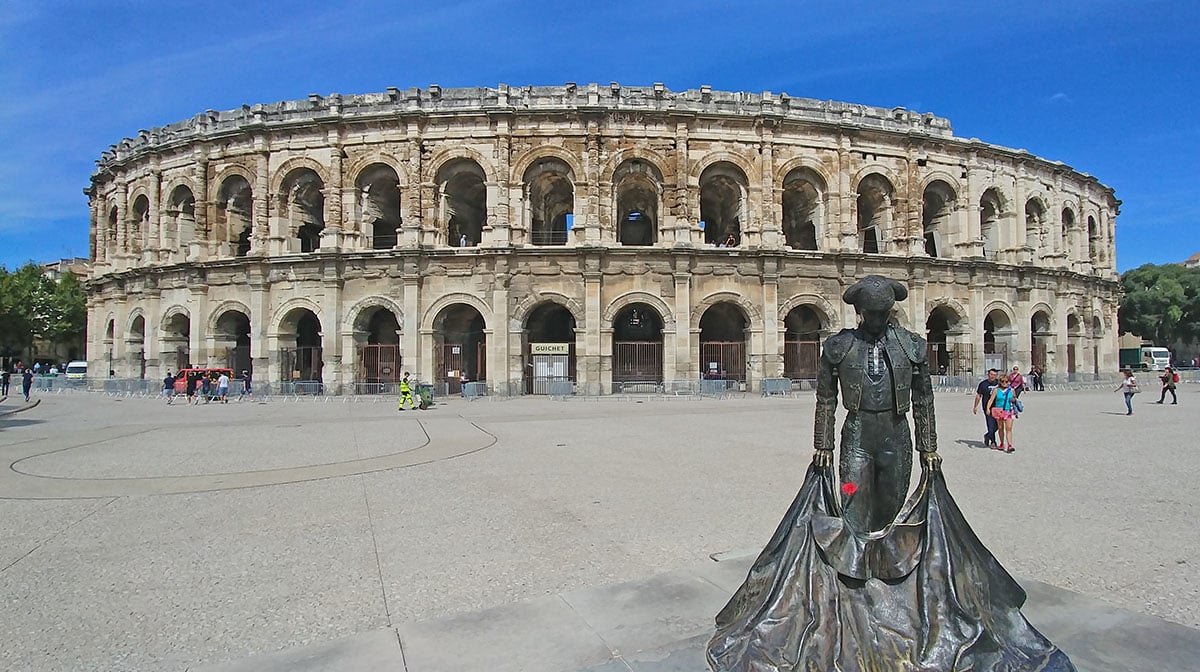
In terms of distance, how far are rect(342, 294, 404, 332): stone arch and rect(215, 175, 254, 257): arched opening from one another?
593 centimetres

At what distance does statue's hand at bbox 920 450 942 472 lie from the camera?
2986 millimetres

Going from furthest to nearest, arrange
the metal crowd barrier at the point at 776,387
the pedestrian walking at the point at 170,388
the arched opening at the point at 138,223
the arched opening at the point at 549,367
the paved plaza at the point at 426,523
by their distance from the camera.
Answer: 1. the arched opening at the point at 138,223
2. the arched opening at the point at 549,367
3. the metal crowd barrier at the point at 776,387
4. the pedestrian walking at the point at 170,388
5. the paved plaza at the point at 426,523

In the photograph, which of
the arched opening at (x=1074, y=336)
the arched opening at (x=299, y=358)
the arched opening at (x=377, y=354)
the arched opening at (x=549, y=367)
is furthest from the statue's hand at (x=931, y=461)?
the arched opening at (x=1074, y=336)

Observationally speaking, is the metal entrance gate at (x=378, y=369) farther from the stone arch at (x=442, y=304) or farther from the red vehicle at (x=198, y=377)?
the red vehicle at (x=198, y=377)

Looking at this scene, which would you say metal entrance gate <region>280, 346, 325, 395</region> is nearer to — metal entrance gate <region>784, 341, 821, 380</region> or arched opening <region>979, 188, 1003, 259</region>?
metal entrance gate <region>784, 341, 821, 380</region>

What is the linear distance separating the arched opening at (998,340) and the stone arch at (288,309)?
2883 cm

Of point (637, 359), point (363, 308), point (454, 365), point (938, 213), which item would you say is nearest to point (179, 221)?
point (363, 308)

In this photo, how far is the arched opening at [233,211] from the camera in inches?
991

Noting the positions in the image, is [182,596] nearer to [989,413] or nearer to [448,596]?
[448,596]

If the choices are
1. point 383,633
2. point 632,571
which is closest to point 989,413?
point 632,571

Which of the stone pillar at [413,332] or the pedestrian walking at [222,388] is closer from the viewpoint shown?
the pedestrian walking at [222,388]

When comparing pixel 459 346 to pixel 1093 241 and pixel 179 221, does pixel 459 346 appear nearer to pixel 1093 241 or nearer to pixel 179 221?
pixel 179 221

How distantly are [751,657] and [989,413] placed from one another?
961cm

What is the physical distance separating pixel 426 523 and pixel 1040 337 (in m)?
31.8
